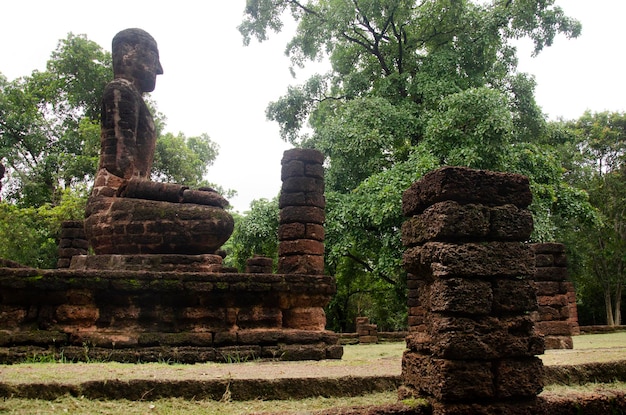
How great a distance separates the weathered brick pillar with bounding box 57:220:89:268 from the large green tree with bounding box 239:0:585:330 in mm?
6869

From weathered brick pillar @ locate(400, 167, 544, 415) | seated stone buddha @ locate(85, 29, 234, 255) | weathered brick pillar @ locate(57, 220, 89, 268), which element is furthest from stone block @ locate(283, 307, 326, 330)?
weathered brick pillar @ locate(57, 220, 89, 268)

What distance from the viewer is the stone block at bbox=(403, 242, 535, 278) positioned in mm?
3174

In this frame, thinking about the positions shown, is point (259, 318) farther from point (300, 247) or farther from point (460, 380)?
point (460, 380)

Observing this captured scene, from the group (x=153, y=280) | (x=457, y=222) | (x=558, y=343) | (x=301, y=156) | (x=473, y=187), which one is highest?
(x=301, y=156)

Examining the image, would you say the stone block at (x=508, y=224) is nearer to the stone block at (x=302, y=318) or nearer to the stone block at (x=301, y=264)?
the stone block at (x=302, y=318)

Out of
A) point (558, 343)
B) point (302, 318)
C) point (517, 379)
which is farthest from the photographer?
point (558, 343)

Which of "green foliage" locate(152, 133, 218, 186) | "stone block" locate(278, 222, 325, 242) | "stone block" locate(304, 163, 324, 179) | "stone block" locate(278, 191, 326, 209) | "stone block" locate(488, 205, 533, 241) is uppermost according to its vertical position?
"green foliage" locate(152, 133, 218, 186)

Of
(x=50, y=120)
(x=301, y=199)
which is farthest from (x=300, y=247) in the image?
(x=50, y=120)

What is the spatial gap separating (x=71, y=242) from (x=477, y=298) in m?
12.9

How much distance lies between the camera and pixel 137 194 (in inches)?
267

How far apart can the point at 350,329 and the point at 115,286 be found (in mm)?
23357

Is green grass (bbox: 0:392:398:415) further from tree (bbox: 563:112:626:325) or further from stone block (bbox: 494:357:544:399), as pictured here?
tree (bbox: 563:112:626:325)

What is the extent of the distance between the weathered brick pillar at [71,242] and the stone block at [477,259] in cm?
1242

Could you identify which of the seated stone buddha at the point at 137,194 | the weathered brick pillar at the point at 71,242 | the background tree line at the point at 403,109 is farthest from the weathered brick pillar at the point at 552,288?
the weathered brick pillar at the point at 71,242
